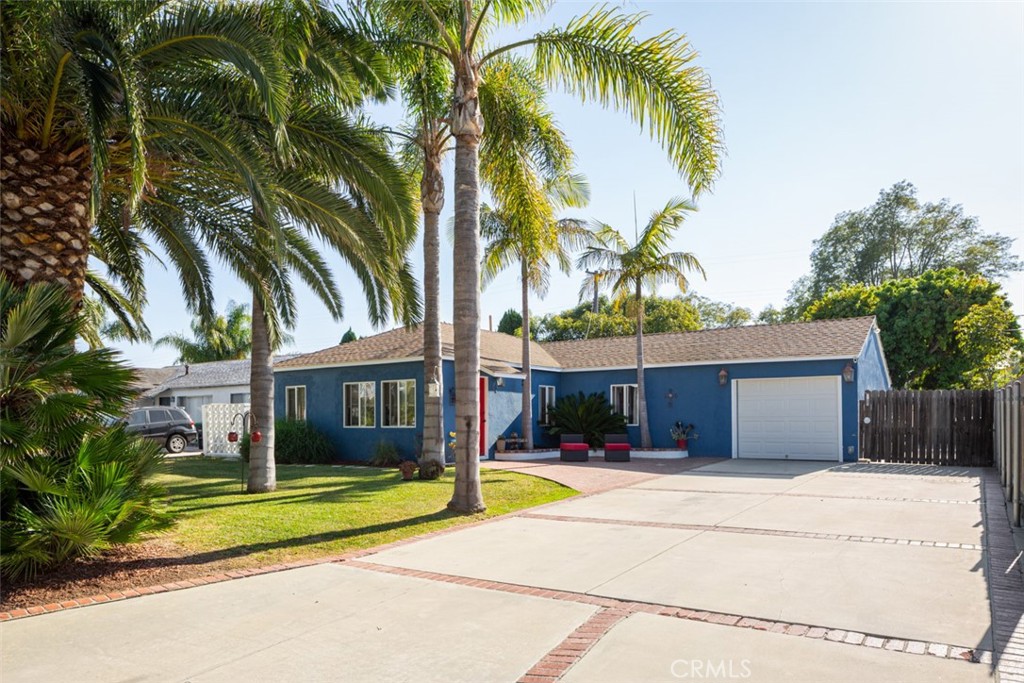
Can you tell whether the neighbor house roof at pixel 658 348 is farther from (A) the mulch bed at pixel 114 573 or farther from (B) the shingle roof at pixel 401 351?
(A) the mulch bed at pixel 114 573

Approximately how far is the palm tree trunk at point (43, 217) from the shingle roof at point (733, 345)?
16.7 meters

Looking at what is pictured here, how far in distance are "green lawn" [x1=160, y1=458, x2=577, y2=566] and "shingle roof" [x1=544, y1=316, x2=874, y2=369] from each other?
28.4 feet

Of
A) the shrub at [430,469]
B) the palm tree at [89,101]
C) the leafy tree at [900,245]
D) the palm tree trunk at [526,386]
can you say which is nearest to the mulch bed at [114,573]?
the palm tree at [89,101]

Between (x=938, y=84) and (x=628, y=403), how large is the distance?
12765mm

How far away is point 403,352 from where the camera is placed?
18.7 m

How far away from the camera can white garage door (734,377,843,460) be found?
18609 mm

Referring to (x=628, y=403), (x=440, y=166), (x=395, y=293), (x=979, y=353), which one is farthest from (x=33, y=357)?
(x=979, y=353)

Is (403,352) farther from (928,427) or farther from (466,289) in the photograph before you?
(928,427)

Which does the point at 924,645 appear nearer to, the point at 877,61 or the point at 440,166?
the point at 877,61

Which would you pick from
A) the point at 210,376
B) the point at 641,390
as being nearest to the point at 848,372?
the point at 641,390

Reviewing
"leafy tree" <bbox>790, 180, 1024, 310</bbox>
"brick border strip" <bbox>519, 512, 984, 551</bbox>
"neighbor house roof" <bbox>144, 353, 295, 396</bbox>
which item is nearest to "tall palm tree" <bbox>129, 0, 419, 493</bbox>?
"brick border strip" <bbox>519, 512, 984, 551</bbox>

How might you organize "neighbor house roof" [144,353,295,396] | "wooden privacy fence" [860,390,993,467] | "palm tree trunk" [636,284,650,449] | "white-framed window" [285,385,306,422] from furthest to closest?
"neighbor house roof" [144,353,295,396], "white-framed window" [285,385,306,422], "palm tree trunk" [636,284,650,449], "wooden privacy fence" [860,390,993,467]

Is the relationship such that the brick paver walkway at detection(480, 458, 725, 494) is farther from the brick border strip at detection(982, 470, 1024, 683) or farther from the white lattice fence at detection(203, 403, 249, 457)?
the white lattice fence at detection(203, 403, 249, 457)

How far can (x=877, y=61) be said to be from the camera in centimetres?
1144
